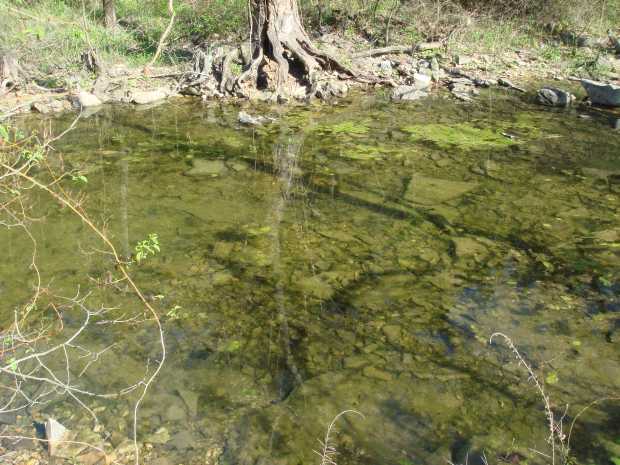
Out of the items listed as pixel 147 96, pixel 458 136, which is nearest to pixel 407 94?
pixel 458 136

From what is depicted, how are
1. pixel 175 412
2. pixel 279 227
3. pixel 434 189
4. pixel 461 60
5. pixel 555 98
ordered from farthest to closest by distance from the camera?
pixel 461 60 → pixel 555 98 → pixel 434 189 → pixel 279 227 → pixel 175 412

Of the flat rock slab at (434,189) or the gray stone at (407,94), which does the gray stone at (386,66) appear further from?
the flat rock slab at (434,189)

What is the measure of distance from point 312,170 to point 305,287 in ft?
8.52

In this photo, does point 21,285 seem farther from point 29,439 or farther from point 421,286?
→ point 421,286

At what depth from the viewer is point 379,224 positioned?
16.9ft

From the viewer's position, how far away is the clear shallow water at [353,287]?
294 cm

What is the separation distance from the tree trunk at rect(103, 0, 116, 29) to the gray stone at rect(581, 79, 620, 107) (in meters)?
10.6

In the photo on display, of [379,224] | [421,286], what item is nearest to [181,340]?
[421,286]

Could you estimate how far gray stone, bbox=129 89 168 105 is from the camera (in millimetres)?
9784

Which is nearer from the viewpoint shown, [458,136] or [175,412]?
[175,412]

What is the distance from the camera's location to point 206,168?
21.4ft

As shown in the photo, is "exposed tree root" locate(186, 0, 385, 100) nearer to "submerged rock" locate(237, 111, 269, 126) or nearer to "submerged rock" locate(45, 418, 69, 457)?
"submerged rock" locate(237, 111, 269, 126)

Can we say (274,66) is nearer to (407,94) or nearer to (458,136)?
(407,94)

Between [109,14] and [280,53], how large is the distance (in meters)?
5.71
